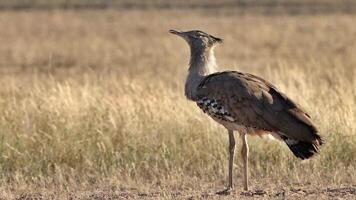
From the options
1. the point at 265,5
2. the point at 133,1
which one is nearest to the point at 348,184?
the point at 265,5

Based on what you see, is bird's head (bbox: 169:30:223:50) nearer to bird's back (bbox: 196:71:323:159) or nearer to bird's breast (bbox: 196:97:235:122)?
bird's back (bbox: 196:71:323:159)

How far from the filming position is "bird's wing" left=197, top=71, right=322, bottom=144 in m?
6.29

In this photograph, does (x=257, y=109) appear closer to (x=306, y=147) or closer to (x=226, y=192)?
(x=306, y=147)

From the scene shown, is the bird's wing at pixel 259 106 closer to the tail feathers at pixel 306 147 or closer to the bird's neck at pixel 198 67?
the tail feathers at pixel 306 147

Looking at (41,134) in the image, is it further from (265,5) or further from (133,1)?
(133,1)

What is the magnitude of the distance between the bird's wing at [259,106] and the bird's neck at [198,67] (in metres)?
0.29

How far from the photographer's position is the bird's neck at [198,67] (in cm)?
691

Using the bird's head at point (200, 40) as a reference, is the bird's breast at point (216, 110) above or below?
below

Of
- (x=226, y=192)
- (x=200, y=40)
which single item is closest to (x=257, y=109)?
(x=226, y=192)

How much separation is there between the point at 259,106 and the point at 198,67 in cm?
83

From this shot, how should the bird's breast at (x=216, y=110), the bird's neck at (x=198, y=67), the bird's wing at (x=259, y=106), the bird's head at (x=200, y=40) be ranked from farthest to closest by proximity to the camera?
the bird's head at (x=200, y=40) → the bird's neck at (x=198, y=67) → the bird's breast at (x=216, y=110) → the bird's wing at (x=259, y=106)

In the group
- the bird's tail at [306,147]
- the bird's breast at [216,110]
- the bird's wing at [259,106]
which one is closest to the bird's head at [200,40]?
the bird's wing at [259,106]

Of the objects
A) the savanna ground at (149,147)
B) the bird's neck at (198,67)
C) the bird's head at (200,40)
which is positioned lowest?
the savanna ground at (149,147)

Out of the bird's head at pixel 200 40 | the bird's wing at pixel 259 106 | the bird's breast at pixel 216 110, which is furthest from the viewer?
the bird's head at pixel 200 40
